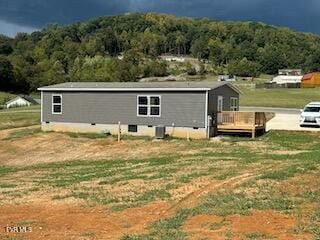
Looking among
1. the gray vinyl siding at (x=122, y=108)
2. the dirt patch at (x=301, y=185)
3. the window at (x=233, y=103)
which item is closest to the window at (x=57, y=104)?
the gray vinyl siding at (x=122, y=108)

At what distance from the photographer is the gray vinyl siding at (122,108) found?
29141 mm

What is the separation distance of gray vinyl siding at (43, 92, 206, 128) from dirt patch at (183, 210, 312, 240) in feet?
61.9

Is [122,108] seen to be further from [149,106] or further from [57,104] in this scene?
[57,104]

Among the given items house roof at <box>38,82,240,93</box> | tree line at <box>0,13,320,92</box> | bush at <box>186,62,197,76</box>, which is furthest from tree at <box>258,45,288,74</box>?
house roof at <box>38,82,240,93</box>

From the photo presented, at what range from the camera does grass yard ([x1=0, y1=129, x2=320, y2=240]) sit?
9.36 meters

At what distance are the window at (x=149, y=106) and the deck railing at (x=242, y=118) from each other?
367 cm

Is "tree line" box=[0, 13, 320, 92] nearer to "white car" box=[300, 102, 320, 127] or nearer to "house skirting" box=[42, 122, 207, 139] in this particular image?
"house skirting" box=[42, 122, 207, 139]

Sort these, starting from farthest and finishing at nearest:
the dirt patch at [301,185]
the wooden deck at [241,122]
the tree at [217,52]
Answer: the tree at [217,52] < the wooden deck at [241,122] < the dirt patch at [301,185]

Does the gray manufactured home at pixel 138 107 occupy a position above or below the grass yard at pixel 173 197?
above

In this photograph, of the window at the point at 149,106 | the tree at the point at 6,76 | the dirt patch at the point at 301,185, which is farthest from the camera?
the tree at the point at 6,76

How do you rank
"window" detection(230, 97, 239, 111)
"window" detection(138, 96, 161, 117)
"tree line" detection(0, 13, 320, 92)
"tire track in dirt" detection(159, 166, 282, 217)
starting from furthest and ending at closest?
"tree line" detection(0, 13, 320, 92), "window" detection(230, 97, 239, 111), "window" detection(138, 96, 161, 117), "tire track in dirt" detection(159, 166, 282, 217)

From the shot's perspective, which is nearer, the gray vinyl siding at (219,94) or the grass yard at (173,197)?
the grass yard at (173,197)

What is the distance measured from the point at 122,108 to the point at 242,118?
7354 mm

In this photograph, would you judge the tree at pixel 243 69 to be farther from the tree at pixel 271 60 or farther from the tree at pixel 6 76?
the tree at pixel 6 76
